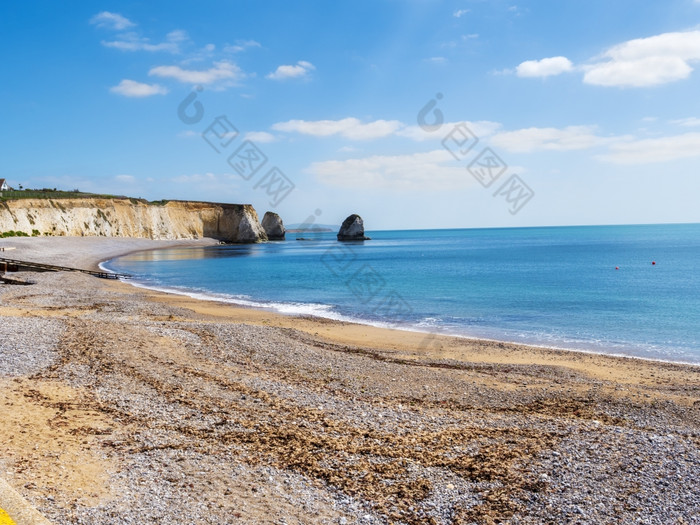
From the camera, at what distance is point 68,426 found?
8539 mm

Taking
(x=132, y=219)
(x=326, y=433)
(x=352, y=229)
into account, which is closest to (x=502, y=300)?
(x=326, y=433)

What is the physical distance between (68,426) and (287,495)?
14.1 ft

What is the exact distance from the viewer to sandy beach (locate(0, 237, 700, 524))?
654cm

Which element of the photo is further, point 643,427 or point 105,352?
point 105,352

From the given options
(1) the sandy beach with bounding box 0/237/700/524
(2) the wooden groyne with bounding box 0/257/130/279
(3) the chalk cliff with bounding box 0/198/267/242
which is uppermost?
(3) the chalk cliff with bounding box 0/198/267/242

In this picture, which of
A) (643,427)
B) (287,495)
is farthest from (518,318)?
(287,495)

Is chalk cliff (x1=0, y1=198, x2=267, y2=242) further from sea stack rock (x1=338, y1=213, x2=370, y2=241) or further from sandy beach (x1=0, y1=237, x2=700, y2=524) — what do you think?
sandy beach (x1=0, y1=237, x2=700, y2=524)

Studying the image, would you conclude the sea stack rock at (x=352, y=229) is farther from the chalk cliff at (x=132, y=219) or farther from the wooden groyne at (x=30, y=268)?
the wooden groyne at (x=30, y=268)

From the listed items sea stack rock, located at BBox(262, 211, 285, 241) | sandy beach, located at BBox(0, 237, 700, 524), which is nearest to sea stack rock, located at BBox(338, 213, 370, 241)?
sea stack rock, located at BBox(262, 211, 285, 241)

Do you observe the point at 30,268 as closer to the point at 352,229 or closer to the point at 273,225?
the point at 273,225

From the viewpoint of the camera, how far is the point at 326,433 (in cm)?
898

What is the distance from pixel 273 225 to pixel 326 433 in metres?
150

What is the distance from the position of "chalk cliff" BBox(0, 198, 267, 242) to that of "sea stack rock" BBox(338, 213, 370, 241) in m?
29.7

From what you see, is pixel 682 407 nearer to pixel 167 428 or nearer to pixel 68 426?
pixel 167 428
